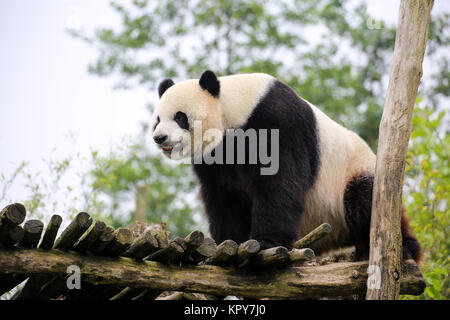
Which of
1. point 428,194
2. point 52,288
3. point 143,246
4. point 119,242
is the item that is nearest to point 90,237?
point 119,242

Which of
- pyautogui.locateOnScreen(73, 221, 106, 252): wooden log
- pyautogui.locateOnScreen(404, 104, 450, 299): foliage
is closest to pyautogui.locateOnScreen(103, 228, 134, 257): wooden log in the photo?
pyautogui.locateOnScreen(73, 221, 106, 252): wooden log

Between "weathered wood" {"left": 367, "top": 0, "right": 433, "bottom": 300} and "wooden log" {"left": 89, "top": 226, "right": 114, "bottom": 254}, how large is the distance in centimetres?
223

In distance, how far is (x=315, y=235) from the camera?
4.45 meters

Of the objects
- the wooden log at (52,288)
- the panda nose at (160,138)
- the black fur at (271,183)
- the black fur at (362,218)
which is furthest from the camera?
the black fur at (362,218)

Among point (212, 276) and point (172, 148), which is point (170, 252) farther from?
point (172, 148)

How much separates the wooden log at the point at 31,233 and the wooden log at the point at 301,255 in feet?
6.48

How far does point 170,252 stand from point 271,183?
122 centimetres

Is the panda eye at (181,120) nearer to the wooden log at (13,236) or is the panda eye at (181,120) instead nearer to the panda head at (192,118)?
the panda head at (192,118)

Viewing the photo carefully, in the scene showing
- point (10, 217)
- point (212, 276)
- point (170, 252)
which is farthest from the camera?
point (212, 276)

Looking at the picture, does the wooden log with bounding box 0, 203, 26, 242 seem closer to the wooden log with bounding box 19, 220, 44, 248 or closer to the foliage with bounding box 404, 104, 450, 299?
the wooden log with bounding box 19, 220, 44, 248

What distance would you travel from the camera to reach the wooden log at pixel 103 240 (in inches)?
150

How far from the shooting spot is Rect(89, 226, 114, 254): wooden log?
381cm

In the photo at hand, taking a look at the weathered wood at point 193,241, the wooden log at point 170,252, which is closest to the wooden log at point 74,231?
the wooden log at point 170,252

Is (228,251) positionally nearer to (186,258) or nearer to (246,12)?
(186,258)
